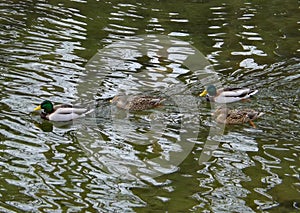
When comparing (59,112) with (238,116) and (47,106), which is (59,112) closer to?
(47,106)

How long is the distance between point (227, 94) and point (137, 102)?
5.28ft

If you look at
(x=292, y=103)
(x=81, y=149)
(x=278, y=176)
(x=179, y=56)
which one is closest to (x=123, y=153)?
(x=81, y=149)

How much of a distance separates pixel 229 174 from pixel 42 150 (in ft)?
8.92

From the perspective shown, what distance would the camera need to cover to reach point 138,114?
1265 cm

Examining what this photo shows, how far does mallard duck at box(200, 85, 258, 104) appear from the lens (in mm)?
12984

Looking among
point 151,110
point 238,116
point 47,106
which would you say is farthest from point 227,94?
point 47,106

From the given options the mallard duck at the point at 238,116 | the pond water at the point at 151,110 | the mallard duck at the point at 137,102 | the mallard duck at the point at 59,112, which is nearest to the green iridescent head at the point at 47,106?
the mallard duck at the point at 59,112

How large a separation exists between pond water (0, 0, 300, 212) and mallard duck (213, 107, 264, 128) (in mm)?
129

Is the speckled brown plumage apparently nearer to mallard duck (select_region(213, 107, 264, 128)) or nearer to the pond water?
mallard duck (select_region(213, 107, 264, 128))

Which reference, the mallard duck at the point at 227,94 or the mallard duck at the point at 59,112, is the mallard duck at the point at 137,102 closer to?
the mallard duck at the point at 59,112

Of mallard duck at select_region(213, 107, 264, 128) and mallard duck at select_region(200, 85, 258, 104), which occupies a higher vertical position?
mallard duck at select_region(200, 85, 258, 104)

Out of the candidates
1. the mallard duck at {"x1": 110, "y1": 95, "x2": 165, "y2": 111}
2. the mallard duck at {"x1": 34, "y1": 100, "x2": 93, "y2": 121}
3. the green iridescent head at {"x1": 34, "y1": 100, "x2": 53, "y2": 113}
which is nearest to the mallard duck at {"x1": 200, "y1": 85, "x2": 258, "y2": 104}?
the mallard duck at {"x1": 110, "y1": 95, "x2": 165, "y2": 111}

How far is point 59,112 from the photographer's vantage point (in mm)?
12070

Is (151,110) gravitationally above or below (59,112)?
below
